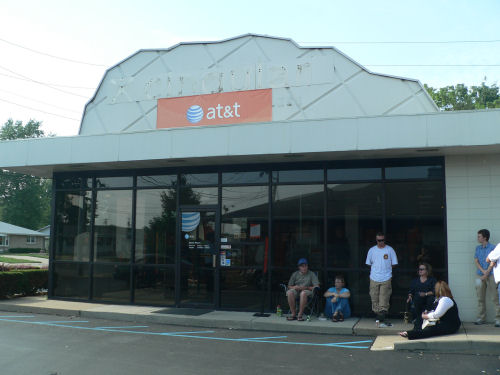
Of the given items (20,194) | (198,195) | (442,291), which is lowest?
(442,291)

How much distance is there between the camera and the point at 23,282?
43.3 feet

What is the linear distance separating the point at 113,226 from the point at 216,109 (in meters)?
4.31

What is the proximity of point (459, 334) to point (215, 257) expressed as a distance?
5.47 m

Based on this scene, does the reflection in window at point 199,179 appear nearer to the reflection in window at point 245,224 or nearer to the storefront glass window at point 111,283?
the reflection in window at point 245,224

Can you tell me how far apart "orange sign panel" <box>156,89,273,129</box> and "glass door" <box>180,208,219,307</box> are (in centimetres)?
312

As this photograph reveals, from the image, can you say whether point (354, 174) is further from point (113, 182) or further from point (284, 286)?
point (113, 182)

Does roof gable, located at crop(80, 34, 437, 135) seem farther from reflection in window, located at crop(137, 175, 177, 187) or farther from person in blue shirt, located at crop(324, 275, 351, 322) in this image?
person in blue shirt, located at crop(324, 275, 351, 322)

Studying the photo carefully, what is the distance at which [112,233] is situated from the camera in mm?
12328

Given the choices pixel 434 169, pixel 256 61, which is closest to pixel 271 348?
pixel 434 169

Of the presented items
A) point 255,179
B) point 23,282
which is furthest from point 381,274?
point 23,282

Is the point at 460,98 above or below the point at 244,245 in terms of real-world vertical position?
above

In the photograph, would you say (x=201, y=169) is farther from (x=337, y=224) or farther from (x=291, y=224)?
(x=337, y=224)

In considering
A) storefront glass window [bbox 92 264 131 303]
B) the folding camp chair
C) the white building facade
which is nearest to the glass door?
the white building facade

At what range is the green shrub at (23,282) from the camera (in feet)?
41.8
